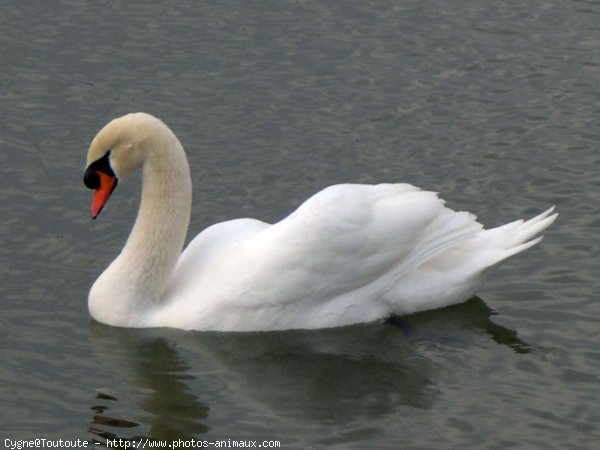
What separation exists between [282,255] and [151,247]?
3.50 ft

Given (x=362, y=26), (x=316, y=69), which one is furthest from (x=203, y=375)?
(x=362, y=26)

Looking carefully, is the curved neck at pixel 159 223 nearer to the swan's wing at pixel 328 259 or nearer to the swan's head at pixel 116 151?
the swan's head at pixel 116 151

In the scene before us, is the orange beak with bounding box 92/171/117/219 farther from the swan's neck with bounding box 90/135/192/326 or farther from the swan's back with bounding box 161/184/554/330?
the swan's back with bounding box 161/184/554/330

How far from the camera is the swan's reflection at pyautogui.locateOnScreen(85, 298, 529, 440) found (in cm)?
1066


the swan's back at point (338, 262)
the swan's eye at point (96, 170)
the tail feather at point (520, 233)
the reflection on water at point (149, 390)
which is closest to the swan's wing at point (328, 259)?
the swan's back at point (338, 262)

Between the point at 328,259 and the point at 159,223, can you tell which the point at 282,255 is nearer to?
the point at 328,259

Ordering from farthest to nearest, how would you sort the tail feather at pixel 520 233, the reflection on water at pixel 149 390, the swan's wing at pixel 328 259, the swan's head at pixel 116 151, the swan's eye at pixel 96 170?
the tail feather at pixel 520 233 → the swan's eye at pixel 96 170 → the swan's head at pixel 116 151 → the swan's wing at pixel 328 259 → the reflection on water at pixel 149 390

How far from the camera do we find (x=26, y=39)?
17047mm

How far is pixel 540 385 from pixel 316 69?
633cm

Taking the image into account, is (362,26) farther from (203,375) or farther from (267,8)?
(203,375)

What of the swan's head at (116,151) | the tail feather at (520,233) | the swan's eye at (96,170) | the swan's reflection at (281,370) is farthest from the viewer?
the tail feather at (520,233)

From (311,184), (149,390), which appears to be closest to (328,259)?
(149,390)

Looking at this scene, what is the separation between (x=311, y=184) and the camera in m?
14.3

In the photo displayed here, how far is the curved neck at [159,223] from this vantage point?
1199 centimetres
